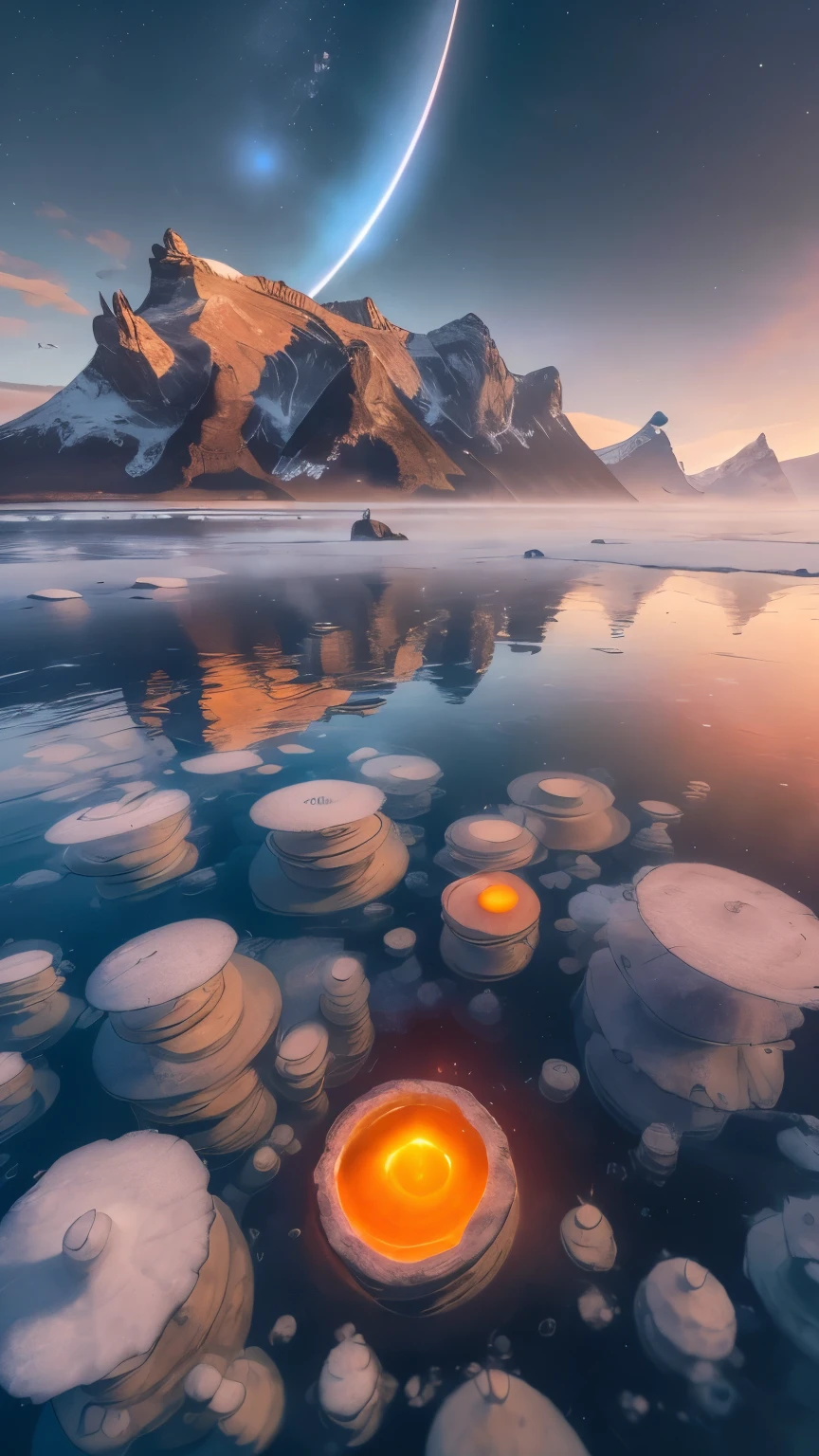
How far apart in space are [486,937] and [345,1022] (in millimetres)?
2431

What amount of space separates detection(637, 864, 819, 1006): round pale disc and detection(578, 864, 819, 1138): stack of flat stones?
2 centimetres

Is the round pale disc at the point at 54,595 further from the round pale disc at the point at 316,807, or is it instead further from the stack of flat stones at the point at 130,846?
the round pale disc at the point at 316,807

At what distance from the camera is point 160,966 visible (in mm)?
6488

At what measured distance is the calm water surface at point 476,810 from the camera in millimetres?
4504

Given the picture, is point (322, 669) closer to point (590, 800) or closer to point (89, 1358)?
point (590, 800)

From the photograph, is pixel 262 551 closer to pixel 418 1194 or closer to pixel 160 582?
pixel 160 582

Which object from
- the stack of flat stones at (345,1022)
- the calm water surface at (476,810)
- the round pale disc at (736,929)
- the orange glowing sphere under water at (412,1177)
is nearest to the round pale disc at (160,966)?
the stack of flat stones at (345,1022)

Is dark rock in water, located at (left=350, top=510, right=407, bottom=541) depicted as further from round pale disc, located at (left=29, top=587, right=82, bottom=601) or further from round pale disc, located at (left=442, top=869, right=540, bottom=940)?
round pale disc, located at (left=442, top=869, right=540, bottom=940)

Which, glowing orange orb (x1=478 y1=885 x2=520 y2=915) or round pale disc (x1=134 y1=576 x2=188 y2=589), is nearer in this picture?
glowing orange orb (x1=478 y1=885 x2=520 y2=915)

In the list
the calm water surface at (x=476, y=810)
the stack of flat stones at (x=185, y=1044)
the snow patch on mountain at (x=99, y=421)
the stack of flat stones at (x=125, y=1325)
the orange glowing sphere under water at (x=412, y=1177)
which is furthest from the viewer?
the snow patch on mountain at (x=99, y=421)

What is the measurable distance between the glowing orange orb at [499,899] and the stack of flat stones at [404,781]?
420 centimetres

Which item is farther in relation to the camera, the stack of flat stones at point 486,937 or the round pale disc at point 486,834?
the round pale disc at point 486,834

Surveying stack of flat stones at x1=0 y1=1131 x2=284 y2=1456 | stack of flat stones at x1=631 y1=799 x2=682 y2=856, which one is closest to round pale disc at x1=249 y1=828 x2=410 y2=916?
stack of flat stones at x1=0 y1=1131 x2=284 y2=1456

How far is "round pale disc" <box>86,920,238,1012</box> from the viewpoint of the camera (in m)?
5.91
